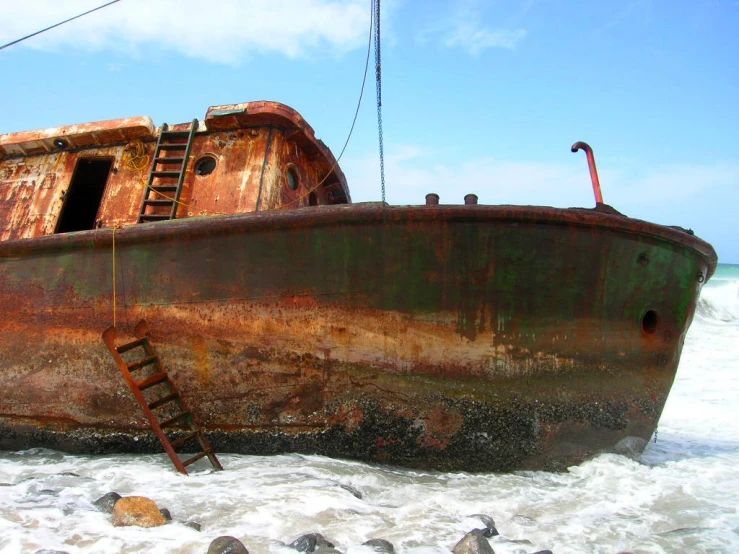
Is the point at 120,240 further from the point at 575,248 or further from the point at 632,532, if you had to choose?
the point at 632,532

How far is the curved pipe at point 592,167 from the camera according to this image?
4504 millimetres

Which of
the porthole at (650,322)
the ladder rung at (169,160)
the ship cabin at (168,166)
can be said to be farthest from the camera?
the ladder rung at (169,160)

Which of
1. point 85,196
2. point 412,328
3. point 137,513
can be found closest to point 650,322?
point 412,328

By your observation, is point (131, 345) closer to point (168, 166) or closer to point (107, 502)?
point (107, 502)

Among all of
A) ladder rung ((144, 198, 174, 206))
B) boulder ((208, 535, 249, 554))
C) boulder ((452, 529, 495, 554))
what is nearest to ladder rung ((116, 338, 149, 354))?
ladder rung ((144, 198, 174, 206))

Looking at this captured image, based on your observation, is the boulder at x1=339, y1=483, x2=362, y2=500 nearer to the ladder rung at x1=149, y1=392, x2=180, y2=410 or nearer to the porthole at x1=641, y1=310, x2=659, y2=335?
the ladder rung at x1=149, y1=392, x2=180, y2=410

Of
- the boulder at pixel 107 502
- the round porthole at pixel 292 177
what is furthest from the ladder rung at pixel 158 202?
the boulder at pixel 107 502

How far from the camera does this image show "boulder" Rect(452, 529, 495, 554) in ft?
8.75

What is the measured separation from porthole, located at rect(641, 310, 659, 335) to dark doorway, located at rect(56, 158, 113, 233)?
6.19 m

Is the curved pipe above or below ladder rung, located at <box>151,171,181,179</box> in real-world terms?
above

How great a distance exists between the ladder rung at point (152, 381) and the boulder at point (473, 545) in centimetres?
249

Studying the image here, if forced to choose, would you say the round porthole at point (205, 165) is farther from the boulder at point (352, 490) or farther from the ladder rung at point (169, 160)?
the boulder at point (352, 490)

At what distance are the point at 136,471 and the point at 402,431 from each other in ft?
6.06

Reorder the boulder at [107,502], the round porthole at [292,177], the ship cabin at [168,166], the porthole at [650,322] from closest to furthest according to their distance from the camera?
1. the boulder at [107,502]
2. the porthole at [650,322]
3. the ship cabin at [168,166]
4. the round porthole at [292,177]
